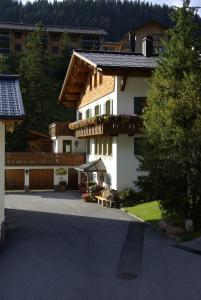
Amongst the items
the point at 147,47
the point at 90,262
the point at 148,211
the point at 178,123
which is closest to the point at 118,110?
the point at 147,47

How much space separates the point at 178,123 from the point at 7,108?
7.59 metres

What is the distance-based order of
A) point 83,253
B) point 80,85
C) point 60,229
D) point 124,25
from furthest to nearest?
point 124,25
point 80,85
point 60,229
point 83,253

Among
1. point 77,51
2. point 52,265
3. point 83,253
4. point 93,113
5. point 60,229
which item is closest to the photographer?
point 52,265

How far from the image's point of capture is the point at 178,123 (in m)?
19.8

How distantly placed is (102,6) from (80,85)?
91636mm

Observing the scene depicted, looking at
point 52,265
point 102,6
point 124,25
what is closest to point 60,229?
point 52,265

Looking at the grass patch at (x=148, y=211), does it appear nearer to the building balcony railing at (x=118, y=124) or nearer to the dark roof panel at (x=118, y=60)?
the building balcony railing at (x=118, y=124)

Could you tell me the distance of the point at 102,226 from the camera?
2272 centimetres

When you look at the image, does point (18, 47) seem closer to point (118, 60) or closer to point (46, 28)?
point (46, 28)

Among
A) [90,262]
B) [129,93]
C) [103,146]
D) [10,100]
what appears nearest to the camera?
[90,262]

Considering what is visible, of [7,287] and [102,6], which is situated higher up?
[102,6]

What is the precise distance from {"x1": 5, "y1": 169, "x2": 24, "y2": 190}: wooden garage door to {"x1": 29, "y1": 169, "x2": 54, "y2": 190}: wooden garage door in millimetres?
798

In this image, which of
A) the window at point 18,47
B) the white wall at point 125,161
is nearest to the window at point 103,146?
the white wall at point 125,161

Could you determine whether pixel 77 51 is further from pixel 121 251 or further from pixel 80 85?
pixel 121 251
